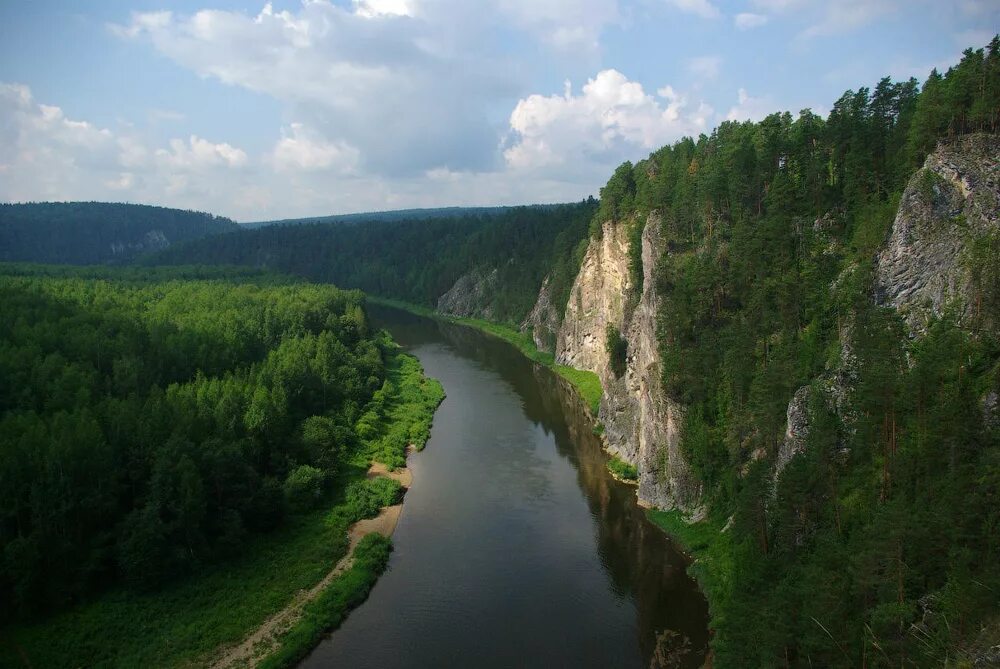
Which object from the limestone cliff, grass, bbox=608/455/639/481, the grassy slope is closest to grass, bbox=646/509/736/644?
the limestone cliff

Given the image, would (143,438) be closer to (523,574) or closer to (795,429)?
(523,574)

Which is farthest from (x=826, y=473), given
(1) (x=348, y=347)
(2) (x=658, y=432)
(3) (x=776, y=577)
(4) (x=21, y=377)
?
(1) (x=348, y=347)

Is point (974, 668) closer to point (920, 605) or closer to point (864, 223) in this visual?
point (920, 605)

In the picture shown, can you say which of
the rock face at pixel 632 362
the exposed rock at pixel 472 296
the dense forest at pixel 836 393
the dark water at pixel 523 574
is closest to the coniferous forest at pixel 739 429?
the dense forest at pixel 836 393

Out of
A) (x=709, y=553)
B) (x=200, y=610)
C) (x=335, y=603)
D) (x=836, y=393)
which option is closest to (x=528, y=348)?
(x=709, y=553)

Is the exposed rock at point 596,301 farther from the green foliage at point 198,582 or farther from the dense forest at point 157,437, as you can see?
the green foliage at point 198,582

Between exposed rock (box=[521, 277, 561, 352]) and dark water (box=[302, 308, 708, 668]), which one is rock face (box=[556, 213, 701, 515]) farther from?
exposed rock (box=[521, 277, 561, 352])
